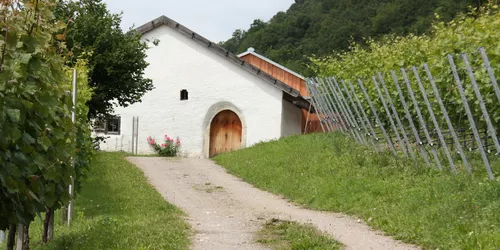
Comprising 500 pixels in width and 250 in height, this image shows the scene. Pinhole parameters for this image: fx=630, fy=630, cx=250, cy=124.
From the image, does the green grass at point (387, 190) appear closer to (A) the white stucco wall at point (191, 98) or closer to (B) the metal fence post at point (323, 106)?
(B) the metal fence post at point (323, 106)

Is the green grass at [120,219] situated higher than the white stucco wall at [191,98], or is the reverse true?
the white stucco wall at [191,98]

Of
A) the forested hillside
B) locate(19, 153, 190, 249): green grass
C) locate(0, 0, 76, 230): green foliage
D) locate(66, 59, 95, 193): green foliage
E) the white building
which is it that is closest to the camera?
locate(0, 0, 76, 230): green foliage

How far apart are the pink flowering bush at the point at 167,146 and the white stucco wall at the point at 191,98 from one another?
23 cm

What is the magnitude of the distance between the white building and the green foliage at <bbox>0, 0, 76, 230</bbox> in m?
18.3

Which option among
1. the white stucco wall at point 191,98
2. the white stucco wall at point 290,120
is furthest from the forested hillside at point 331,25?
the white stucco wall at point 191,98

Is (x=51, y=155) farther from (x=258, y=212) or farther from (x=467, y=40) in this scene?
(x=467, y=40)

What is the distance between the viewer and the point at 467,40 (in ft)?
37.7

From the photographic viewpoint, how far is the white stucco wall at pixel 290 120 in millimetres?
24156

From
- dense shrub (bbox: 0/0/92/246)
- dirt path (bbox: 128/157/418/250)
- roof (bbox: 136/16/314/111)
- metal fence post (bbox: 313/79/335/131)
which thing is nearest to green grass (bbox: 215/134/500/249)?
dirt path (bbox: 128/157/418/250)

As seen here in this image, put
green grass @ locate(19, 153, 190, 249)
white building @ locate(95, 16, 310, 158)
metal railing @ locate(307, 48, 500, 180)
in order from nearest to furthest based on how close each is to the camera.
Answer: green grass @ locate(19, 153, 190, 249), metal railing @ locate(307, 48, 500, 180), white building @ locate(95, 16, 310, 158)

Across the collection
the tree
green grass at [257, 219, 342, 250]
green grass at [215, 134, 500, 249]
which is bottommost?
green grass at [257, 219, 342, 250]

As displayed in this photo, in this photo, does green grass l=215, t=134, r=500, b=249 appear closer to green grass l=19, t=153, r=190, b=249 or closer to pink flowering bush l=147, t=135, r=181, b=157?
green grass l=19, t=153, r=190, b=249

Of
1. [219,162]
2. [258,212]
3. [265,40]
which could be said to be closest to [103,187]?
[258,212]

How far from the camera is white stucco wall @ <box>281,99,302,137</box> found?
24156 mm
